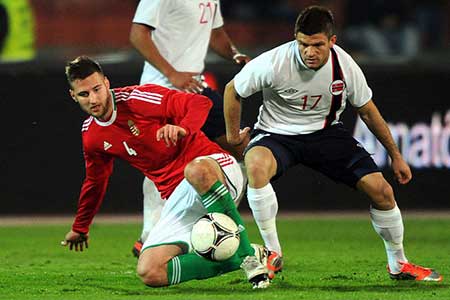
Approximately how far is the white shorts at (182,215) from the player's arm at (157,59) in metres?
1.37

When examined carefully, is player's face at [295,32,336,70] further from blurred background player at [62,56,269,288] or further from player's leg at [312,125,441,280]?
blurred background player at [62,56,269,288]

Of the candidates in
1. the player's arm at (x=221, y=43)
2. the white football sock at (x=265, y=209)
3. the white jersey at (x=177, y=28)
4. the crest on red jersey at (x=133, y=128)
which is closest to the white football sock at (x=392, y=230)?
the white football sock at (x=265, y=209)

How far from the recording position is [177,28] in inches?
317

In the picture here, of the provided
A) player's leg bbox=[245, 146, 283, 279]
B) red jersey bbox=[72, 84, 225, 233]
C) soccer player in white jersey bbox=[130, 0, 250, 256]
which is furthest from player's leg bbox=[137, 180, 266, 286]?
soccer player in white jersey bbox=[130, 0, 250, 256]

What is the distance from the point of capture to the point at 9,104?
11.3 metres

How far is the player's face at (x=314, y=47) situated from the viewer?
247 inches

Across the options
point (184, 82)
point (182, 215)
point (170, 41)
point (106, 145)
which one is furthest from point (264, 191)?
point (170, 41)

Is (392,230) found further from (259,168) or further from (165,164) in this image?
(165,164)

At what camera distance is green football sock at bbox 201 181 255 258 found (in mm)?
6008

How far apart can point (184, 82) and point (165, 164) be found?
121cm

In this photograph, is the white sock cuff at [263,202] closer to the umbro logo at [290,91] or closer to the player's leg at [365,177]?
the player's leg at [365,177]

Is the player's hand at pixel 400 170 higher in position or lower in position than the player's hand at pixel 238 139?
lower

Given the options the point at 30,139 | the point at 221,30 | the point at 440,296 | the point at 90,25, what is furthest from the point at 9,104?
the point at 440,296

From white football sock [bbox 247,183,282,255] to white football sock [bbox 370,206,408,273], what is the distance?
2.02ft
